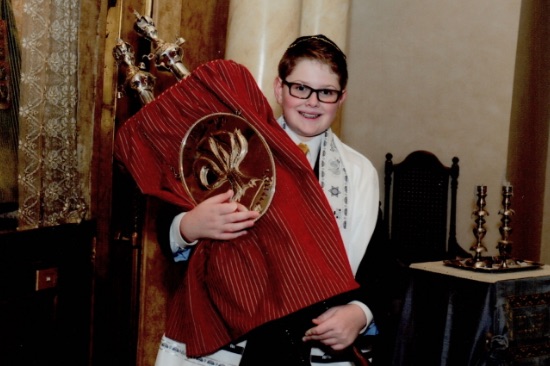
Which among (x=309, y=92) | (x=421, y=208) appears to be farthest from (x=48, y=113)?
(x=421, y=208)

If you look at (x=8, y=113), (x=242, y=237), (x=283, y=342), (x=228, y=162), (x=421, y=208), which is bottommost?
(x=283, y=342)

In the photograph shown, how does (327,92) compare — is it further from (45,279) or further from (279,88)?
(45,279)

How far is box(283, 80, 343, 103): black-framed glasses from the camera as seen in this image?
1.52m

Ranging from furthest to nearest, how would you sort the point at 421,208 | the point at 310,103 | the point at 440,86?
the point at 440,86 < the point at 421,208 < the point at 310,103

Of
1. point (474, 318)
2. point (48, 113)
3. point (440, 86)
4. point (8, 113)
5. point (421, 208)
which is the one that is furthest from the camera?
point (440, 86)

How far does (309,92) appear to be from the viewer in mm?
1524

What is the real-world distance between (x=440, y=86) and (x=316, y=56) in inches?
146

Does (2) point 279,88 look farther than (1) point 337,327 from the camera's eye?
Yes

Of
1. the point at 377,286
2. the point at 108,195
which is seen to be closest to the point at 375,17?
the point at 108,195

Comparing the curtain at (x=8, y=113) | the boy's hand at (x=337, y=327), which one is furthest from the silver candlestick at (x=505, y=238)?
the curtain at (x=8, y=113)

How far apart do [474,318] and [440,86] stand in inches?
112

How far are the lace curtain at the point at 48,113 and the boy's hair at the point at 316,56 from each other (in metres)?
1.51

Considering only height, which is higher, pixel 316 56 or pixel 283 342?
pixel 316 56

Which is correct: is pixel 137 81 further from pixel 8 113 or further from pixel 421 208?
pixel 421 208
